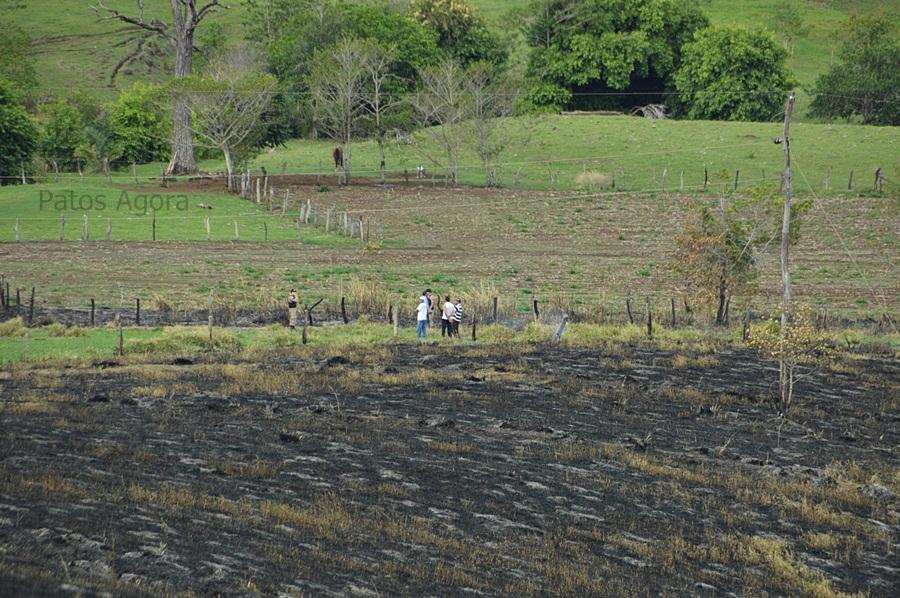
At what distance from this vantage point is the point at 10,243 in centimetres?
5969

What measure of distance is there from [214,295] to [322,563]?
105 ft

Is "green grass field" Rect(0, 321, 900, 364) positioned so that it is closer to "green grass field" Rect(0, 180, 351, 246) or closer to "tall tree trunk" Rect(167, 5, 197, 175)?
"green grass field" Rect(0, 180, 351, 246)

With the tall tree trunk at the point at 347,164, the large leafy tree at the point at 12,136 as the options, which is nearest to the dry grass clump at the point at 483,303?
the tall tree trunk at the point at 347,164

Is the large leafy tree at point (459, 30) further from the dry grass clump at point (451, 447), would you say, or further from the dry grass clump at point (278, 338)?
the dry grass clump at point (451, 447)

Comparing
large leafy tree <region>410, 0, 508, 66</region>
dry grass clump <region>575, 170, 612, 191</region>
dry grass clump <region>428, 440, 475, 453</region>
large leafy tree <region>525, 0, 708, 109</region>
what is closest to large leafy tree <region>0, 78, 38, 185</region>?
dry grass clump <region>575, 170, 612, 191</region>

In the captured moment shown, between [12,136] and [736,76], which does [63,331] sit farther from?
[736,76]

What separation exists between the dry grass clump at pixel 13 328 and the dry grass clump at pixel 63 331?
83cm

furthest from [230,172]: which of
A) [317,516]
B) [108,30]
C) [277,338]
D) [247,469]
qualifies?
[108,30]

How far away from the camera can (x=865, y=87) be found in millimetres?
105625

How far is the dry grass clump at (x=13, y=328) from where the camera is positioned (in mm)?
39600

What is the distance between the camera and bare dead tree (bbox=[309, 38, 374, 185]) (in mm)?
83938

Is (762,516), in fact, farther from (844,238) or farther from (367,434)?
(844,238)

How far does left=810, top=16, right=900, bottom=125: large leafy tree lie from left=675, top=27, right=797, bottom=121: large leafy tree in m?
4.16

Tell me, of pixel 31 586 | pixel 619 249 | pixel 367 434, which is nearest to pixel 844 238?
pixel 619 249
